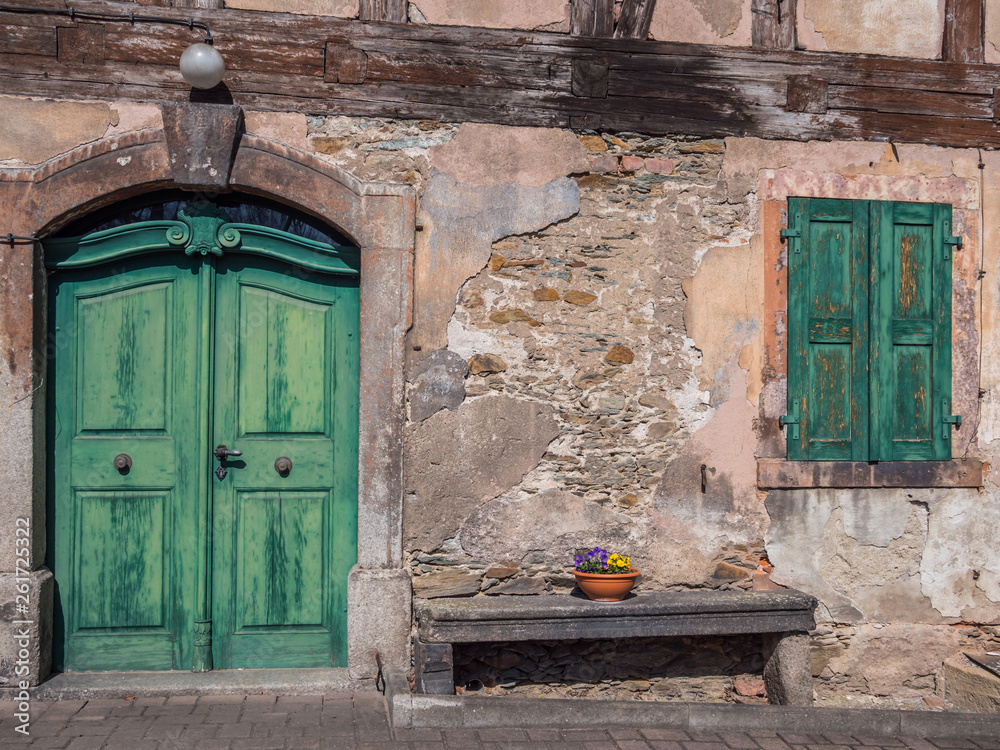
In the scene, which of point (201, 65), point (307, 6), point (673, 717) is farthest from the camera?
point (307, 6)

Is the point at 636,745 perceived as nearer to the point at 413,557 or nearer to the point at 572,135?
the point at 413,557

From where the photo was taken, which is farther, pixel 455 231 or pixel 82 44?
pixel 455 231

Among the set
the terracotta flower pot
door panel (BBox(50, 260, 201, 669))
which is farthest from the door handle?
the terracotta flower pot

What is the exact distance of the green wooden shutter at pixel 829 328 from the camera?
4.67 meters

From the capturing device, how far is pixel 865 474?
15.3 ft

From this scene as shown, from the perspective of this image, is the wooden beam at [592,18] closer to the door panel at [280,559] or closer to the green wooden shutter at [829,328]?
the green wooden shutter at [829,328]

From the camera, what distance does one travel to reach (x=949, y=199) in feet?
15.7

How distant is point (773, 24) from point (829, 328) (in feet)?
5.64

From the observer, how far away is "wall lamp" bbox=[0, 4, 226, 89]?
13.4 ft

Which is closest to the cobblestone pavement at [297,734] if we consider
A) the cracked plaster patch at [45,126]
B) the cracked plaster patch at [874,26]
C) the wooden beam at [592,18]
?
the cracked plaster patch at [45,126]

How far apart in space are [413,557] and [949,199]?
3599 millimetres

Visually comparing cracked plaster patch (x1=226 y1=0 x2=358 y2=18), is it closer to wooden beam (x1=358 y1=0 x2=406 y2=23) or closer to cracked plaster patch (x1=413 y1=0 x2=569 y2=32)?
wooden beam (x1=358 y1=0 x2=406 y2=23)

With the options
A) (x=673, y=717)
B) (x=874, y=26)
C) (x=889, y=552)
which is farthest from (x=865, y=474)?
(x=874, y=26)

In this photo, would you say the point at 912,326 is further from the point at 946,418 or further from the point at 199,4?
the point at 199,4
